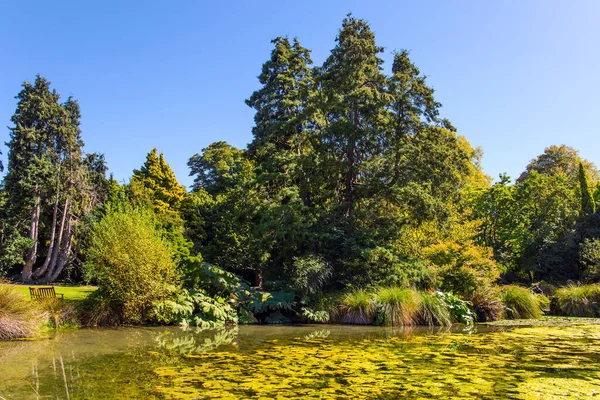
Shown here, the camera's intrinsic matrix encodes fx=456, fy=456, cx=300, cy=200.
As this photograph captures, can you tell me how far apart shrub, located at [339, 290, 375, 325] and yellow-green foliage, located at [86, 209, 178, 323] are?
19.0 ft

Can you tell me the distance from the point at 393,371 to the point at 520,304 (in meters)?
11.6

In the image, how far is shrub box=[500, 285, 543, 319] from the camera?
16.5m

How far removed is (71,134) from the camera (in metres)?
31.1

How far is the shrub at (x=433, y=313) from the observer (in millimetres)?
14609

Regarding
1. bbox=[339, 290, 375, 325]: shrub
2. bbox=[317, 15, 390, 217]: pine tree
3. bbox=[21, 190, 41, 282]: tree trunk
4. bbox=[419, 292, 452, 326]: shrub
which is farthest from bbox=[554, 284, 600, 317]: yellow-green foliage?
bbox=[21, 190, 41, 282]: tree trunk

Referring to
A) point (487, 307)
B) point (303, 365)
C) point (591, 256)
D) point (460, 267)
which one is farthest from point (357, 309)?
point (591, 256)

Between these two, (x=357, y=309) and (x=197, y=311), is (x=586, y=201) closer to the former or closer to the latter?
(x=357, y=309)

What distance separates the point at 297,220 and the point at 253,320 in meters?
4.27

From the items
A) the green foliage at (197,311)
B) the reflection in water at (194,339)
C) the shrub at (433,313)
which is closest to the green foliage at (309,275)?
the green foliage at (197,311)

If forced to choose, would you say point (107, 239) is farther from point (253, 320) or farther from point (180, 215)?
point (180, 215)

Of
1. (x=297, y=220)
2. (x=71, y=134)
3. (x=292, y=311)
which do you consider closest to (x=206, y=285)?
(x=292, y=311)

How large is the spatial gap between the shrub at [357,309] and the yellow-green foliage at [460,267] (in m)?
3.54

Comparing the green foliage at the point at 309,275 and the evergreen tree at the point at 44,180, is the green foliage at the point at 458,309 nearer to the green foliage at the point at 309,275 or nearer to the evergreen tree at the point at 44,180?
the green foliage at the point at 309,275

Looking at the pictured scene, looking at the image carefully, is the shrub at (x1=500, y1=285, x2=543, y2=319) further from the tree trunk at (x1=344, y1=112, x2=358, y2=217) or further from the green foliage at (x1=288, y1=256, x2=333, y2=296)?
the tree trunk at (x1=344, y1=112, x2=358, y2=217)
